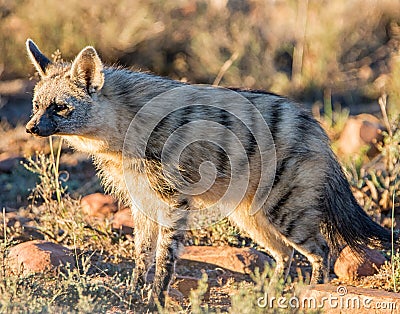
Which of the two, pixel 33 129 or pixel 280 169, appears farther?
pixel 280 169

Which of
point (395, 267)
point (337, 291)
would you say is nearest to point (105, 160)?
point (337, 291)

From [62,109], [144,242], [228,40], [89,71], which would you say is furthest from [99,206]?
[228,40]

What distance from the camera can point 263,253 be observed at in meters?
5.74

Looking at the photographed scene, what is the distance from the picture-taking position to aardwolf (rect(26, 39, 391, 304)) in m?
4.66

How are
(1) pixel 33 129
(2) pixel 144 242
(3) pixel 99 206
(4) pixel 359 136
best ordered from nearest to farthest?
(1) pixel 33 129, (2) pixel 144 242, (3) pixel 99 206, (4) pixel 359 136

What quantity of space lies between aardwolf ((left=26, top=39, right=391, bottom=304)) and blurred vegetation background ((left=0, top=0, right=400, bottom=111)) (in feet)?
12.9

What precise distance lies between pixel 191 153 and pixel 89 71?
0.85m

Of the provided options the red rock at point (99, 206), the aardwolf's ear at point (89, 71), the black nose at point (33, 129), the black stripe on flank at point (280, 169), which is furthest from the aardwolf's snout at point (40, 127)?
the red rock at point (99, 206)

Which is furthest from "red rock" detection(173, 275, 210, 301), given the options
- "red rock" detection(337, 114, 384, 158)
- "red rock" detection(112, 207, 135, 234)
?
"red rock" detection(337, 114, 384, 158)

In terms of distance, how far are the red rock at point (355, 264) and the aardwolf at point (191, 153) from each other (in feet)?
0.97

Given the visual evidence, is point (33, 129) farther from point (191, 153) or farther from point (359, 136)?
point (359, 136)

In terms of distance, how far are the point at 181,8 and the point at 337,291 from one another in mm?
6683

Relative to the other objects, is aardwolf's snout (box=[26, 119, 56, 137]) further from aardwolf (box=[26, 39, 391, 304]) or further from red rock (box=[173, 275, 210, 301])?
red rock (box=[173, 275, 210, 301])

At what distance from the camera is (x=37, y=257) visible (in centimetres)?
500
